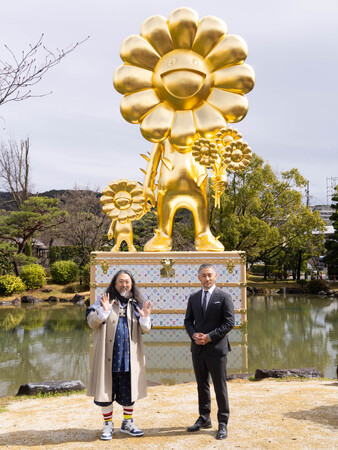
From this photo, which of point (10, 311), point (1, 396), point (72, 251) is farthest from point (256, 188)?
point (1, 396)

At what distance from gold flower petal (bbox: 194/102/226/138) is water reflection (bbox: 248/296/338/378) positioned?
12.3ft

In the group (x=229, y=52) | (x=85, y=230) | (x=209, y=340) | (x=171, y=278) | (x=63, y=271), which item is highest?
(x=229, y=52)

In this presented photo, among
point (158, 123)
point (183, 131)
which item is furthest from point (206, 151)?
point (158, 123)

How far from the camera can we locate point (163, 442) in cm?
312

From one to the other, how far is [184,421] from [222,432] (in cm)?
49

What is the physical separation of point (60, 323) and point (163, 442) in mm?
7904

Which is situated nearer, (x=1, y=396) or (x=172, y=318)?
(x=1, y=396)

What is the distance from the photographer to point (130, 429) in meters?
3.28

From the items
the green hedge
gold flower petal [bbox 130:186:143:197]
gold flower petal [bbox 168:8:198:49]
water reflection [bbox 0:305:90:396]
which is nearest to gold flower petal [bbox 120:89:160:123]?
gold flower petal [bbox 168:8:198:49]

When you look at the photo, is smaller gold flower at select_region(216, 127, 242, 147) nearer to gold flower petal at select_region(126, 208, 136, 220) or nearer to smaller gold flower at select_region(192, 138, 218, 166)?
smaller gold flower at select_region(192, 138, 218, 166)

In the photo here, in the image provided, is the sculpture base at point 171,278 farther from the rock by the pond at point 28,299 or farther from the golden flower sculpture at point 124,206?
the rock by the pond at point 28,299

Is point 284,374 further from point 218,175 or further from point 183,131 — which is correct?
point 183,131

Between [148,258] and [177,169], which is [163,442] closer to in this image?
[148,258]

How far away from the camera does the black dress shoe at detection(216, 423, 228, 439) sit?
A: 3150 millimetres
